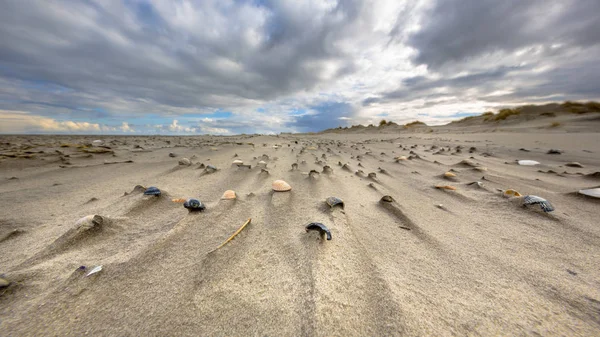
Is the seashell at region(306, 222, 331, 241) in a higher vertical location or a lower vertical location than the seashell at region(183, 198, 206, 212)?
lower

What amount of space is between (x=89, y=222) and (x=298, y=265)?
147 centimetres

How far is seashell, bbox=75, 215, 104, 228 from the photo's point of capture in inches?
56.6

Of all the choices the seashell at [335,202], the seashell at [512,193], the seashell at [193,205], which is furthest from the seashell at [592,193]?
the seashell at [193,205]

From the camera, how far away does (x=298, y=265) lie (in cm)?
118

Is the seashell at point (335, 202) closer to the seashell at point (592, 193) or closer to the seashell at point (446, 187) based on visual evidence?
the seashell at point (446, 187)

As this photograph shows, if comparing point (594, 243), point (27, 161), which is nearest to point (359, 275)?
point (594, 243)

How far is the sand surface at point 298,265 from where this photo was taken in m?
0.87

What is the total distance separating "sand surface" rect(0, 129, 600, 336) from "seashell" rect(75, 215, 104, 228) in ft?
0.09

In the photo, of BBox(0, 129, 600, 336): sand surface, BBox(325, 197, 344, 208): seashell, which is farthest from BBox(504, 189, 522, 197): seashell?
BBox(325, 197, 344, 208): seashell

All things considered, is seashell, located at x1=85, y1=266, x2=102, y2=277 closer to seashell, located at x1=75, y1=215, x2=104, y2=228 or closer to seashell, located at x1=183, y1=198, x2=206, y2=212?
seashell, located at x1=75, y1=215, x2=104, y2=228

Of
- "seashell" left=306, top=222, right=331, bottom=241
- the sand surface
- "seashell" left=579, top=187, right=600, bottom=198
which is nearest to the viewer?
the sand surface

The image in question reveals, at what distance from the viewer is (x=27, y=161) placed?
12.6 feet

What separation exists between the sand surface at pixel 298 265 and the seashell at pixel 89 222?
0.09ft

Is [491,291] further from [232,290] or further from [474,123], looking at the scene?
[474,123]
